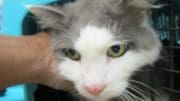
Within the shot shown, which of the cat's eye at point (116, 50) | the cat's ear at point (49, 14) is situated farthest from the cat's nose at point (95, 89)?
the cat's ear at point (49, 14)

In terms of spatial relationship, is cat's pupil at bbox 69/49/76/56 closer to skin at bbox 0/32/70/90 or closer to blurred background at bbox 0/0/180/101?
skin at bbox 0/32/70/90

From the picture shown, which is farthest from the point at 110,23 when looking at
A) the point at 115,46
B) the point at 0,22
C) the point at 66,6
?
the point at 0,22

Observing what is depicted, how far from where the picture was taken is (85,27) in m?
1.15

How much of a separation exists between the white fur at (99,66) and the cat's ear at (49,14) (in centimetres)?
10

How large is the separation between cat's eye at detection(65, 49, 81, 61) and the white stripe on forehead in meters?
0.02

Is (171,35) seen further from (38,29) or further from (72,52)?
(38,29)

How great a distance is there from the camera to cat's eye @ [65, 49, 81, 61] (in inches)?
45.9

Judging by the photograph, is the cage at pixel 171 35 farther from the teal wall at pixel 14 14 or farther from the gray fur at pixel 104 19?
the teal wall at pixel 14 14

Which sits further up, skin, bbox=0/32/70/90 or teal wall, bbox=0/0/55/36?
teal wall, bbox=0/0/55/36

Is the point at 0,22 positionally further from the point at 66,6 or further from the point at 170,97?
the point at 170,97

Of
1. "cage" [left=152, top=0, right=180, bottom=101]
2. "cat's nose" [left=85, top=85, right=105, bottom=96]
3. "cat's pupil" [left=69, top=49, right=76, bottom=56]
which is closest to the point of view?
"cat's nose" [left=85, top=85, right=105, bottom=96]

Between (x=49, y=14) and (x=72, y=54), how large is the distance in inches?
5.2

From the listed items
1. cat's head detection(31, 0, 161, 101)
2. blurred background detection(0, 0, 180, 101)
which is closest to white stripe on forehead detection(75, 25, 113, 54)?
cat's head detection(31, 0, 161, 101)

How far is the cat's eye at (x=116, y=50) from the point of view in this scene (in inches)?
44.5
